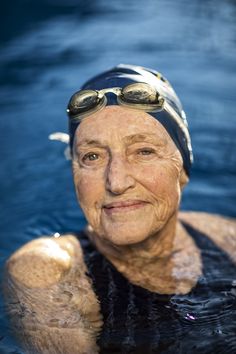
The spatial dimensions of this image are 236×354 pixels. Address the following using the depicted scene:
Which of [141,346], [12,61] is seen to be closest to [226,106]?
[12,61]

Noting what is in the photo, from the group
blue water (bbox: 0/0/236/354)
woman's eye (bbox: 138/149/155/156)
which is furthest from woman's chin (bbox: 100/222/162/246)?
blue water (bbox: 0/0/236/354)

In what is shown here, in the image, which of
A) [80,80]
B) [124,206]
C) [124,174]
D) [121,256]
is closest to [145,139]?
[124,174]

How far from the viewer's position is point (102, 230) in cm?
423

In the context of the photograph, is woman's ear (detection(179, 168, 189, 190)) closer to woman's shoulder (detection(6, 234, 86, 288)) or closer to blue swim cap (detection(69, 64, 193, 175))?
blue swim cap (detection(69, 64, 193, 175))

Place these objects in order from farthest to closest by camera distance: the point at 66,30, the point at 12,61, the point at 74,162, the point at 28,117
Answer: the point at 66,30 < the point at 12,61 < the point at 28,117 < the point at 74,162

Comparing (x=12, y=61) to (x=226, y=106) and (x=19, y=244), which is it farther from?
(x=19, y=244)

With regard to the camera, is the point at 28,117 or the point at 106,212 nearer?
the point at 106,212

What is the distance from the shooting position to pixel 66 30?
1122cm

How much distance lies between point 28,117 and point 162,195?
4752 mm

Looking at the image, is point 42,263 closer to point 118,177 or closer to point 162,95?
point 118,177

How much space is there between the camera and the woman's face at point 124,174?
4.06 meters

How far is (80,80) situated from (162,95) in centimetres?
500

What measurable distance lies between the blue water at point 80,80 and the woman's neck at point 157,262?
934 millimetres

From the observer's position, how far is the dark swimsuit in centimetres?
407
